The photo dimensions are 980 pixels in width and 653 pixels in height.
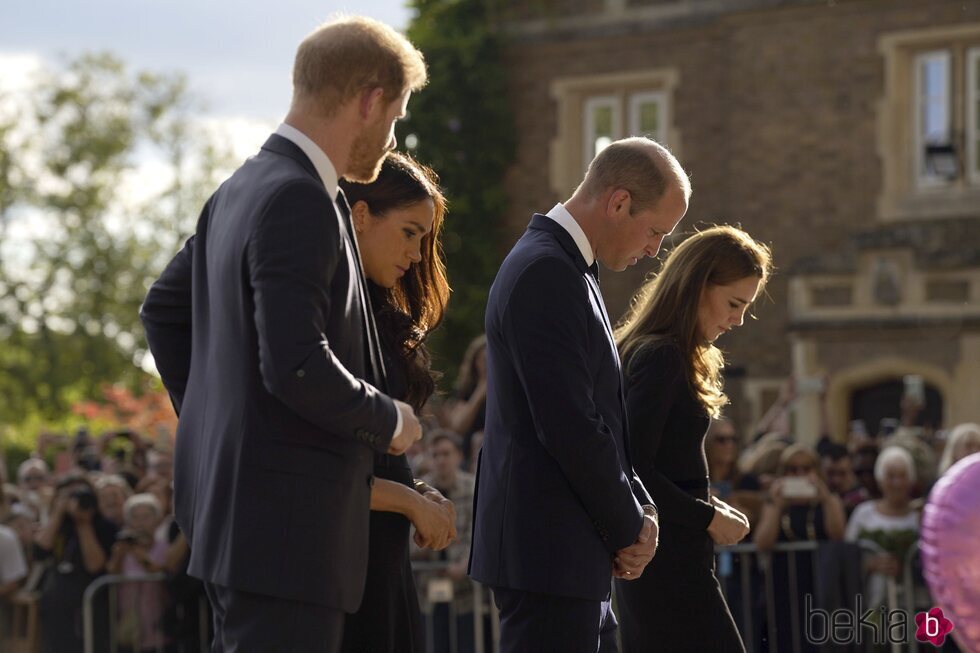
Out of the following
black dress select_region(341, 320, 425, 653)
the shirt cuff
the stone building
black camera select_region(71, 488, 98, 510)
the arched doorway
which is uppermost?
the stone building

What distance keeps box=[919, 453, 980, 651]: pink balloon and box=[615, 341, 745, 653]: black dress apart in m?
0.81

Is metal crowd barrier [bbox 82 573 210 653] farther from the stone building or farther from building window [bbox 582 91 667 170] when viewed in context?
building window [bbox 582 91 667 170]

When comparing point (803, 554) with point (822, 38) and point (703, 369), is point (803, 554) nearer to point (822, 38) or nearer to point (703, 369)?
point (703, 369)


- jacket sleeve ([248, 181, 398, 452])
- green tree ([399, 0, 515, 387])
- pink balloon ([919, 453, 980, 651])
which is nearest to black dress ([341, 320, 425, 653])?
jacket sleeve ([248, 181, 398, 452])

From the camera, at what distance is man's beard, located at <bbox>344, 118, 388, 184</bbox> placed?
3094 millimetres

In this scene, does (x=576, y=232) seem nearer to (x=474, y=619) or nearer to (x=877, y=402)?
(x=474, y=619)

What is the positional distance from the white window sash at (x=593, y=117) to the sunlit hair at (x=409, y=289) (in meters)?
16.1

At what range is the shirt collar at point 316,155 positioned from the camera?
3.06 metres

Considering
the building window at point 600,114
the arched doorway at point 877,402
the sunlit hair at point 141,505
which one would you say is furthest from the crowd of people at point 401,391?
the building window at point 600,114

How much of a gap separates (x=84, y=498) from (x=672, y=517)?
6301 mm

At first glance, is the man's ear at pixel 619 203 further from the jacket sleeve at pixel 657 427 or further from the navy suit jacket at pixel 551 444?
the jacket sleeve at pixel 657 427

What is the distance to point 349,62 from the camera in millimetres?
3031

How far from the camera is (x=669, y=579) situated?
4.37 meters

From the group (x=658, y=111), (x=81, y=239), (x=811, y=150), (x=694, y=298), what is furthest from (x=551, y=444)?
(x=81, y=239)
